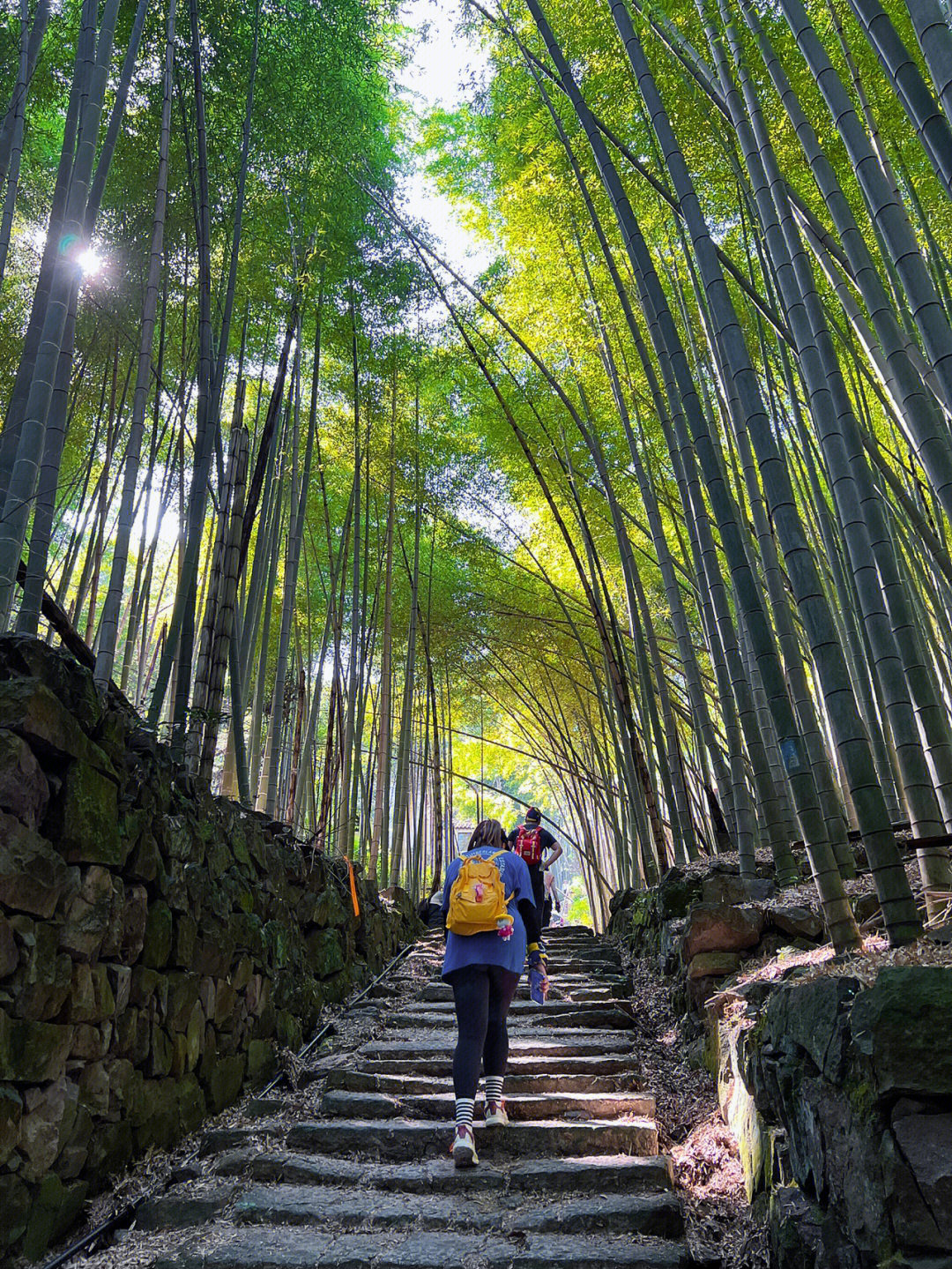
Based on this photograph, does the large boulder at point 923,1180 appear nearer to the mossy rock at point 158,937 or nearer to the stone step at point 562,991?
the mossy rock at point 158,937

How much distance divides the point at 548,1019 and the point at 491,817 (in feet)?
4.76

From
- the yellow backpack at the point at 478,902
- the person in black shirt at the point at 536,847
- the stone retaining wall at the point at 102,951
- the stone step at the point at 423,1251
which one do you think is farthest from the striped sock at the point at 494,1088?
the person in black shirt at the point at 536,847

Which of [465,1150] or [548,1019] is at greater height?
[548,1019]

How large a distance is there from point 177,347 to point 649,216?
10.8 ft

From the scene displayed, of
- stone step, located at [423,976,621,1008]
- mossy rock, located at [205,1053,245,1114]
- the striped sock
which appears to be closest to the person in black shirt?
stone step, located at [423,976,621,1008]

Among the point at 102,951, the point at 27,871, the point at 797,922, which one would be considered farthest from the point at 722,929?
the point at 27,871

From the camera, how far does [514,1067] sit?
3264 mm

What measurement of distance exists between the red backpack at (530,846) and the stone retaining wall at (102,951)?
5.35ft

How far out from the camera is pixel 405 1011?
14.9ft

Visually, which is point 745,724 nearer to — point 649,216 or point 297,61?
point 649,216

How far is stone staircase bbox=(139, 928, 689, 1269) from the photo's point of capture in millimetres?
1943

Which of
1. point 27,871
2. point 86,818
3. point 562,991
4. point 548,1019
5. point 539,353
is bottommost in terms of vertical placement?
point 548,1019

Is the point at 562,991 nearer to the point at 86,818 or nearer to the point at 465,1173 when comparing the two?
the point at 465,1173

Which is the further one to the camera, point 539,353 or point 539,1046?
point 539,353
